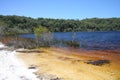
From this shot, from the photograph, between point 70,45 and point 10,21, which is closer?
point 70,45

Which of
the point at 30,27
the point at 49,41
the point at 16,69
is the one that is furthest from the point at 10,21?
the point at 16,69

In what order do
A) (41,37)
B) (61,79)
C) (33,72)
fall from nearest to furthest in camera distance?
(61,79) → (33,72) → (41,37)

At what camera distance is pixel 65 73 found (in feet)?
58.4

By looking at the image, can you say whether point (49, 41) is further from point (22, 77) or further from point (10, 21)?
point (10, 21)

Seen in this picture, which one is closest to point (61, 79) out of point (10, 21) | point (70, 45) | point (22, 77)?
point (22, 77)

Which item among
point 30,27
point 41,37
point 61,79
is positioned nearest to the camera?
point 61,79

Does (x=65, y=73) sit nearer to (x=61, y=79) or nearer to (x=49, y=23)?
(x=61, y=79)

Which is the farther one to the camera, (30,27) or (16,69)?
(30,27)

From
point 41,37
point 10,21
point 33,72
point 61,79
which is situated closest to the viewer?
point 61,79

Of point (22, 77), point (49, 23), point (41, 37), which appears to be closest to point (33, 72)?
point (22, 77)

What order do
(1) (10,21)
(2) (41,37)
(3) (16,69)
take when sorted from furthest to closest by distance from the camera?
1. (1) (10,21)
2. (2) (41,37)
3. (3) (16,69)

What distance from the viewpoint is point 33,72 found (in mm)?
17766

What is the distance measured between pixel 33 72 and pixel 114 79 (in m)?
6.60

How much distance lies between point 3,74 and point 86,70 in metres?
7.39
